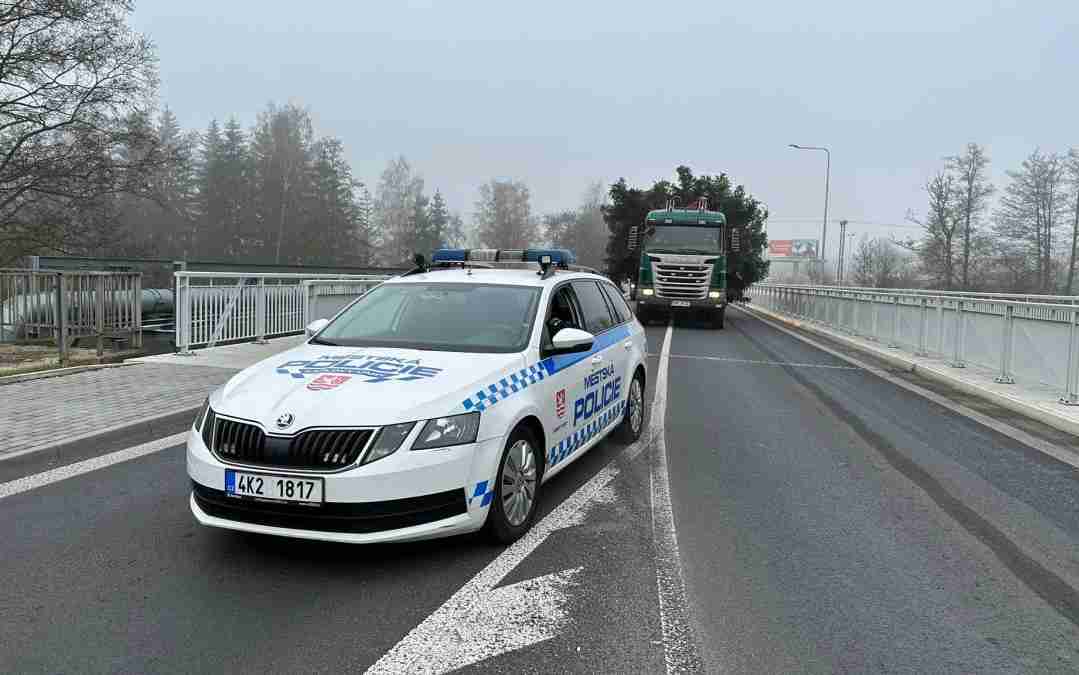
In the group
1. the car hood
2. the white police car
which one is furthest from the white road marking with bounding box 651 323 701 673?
the car hood

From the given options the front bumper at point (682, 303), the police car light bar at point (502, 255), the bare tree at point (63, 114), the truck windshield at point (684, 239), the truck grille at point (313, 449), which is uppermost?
the bare tree at point (63, 114)

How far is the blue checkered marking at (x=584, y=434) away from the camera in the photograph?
5055 millimetres

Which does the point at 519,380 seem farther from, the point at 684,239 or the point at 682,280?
the point at 684,239

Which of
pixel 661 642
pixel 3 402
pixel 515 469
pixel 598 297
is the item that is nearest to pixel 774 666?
pixel 661 642

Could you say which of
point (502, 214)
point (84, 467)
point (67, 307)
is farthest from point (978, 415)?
point (502, 214)

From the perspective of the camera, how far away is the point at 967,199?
145 ft

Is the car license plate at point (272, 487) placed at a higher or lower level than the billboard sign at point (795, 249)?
lower

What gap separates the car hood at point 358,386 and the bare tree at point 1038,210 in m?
43.4

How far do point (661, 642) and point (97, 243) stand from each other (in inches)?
1084

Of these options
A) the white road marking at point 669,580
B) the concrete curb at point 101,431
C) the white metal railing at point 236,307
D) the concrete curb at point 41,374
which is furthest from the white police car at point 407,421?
the white metal railing at point 236,307

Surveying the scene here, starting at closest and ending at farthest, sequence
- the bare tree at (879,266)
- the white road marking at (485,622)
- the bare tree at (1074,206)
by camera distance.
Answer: the white road marking at (485,622)
the bare tree at (1074,206)
the bare tree at (879,266)

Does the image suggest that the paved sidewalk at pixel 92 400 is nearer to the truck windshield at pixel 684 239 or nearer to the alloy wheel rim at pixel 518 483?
the alloy wheel rim at pixel 518 483

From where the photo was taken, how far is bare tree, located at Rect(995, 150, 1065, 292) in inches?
1572

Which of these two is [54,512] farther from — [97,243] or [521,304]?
[97,243]
